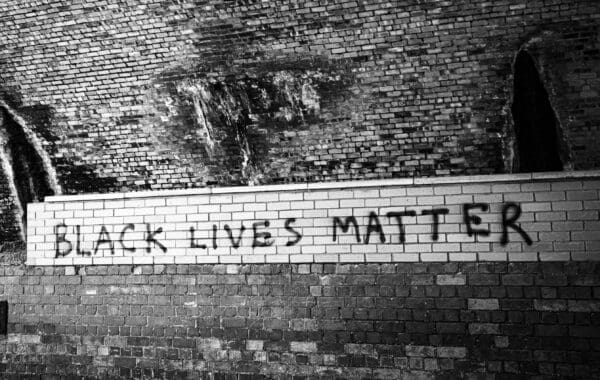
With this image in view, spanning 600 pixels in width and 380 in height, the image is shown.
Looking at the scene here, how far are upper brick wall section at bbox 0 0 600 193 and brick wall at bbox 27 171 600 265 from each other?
604mm

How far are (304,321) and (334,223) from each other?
1.13 m

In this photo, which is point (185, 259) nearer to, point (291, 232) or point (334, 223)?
point (291, 232)

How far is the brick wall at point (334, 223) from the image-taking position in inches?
187

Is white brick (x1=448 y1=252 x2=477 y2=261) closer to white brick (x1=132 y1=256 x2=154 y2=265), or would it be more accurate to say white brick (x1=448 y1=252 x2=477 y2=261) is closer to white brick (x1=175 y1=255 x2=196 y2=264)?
white brick (x1=175 y1=255 x2=196 y2=264)

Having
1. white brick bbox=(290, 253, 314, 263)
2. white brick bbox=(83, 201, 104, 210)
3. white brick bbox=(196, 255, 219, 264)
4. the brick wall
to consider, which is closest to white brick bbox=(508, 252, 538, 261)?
the brick wall

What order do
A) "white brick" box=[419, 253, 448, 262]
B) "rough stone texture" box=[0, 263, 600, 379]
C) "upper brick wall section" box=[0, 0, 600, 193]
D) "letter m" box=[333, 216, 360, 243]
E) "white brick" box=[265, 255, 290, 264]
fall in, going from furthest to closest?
"white brick" box=[265, 255, 290, 264], "letter m" box=[333, 216, 360, 243], "upper brick wall section" box=[0, 0, 600, 193], "white brick" box=[419, 253, 448, 262], "rough stone texture" box=[0, 263, 600, 379]

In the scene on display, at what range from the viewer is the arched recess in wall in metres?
6.60

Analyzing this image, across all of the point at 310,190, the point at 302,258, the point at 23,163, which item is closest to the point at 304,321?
the point at 302,258

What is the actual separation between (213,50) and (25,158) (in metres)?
3.20

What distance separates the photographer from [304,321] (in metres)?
5.25

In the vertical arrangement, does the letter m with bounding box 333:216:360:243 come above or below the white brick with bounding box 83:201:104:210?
below

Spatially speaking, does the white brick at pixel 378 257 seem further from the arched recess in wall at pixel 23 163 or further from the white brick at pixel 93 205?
→ the arched recess in wall at pixel 23 163

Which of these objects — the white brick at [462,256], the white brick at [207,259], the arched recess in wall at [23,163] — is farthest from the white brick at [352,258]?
the arched recess in wall at [23,163]

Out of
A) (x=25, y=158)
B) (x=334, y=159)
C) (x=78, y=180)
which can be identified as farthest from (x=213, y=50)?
(x=25, y=158)
